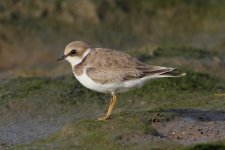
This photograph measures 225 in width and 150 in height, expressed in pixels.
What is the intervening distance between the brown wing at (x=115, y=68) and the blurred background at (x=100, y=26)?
678cm

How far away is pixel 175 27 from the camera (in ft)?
66.8

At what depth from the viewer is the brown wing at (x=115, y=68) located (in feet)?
A: 33.4

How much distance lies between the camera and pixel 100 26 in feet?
64.7

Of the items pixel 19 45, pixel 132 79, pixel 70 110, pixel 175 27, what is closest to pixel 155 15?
pixel 175 27

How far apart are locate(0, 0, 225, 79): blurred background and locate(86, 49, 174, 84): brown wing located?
678cm

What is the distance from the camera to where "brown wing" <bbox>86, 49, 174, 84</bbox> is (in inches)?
401

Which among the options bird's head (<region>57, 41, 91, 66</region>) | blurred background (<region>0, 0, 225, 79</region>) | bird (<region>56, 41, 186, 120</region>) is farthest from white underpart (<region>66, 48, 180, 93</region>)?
blurred background (<region>0, 0, 225, 79</region>)

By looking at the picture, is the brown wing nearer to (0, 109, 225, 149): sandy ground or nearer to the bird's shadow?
(0, 109, 225, 149): sandy ground

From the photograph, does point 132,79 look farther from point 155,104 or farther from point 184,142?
point 155,104

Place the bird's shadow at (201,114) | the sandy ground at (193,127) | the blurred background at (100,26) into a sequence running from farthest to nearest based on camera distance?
1. the blurred background at (100,26)
2. the bird's shadow at (201,114)
3. the sandy ground at (193,127)

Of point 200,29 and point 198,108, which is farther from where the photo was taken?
point 200,29

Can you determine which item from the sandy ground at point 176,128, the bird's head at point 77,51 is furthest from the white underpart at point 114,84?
the sandy ground at point 176,128

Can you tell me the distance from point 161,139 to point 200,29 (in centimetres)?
1140

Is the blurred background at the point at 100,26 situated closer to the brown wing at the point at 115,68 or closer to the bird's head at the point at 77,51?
the bird's head at the point at 77,51
